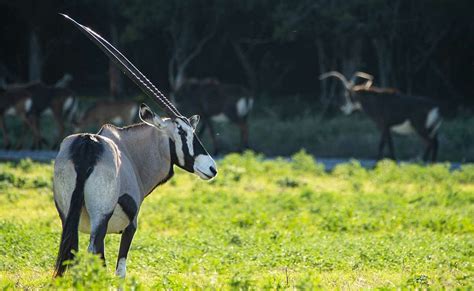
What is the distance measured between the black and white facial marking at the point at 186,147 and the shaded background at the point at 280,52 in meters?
16.8

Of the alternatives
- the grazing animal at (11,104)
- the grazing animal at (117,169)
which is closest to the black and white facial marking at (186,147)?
the grazing animal at (117,169)

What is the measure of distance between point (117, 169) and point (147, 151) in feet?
2.82

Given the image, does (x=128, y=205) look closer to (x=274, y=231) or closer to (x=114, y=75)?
(x=274, y=231)

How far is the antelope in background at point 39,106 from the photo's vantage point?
24.9 m

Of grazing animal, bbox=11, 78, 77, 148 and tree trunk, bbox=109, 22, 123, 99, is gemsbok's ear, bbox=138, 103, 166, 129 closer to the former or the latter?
grazing animal, bbox=11, 78, 77, 148

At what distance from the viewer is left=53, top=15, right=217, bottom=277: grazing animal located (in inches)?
278

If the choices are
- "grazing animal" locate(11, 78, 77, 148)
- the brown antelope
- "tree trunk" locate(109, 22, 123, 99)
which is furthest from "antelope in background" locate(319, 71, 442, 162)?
"tree trunk" locate(109, 22, 123, 99)

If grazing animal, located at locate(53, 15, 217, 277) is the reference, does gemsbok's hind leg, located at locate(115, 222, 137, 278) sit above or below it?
below

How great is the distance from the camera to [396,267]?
9.12 metres

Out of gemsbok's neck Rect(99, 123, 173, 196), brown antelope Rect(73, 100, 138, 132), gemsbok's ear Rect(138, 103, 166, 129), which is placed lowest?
gemsbok's neck Rect(99, 123, 173, 196)

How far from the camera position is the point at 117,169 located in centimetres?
737

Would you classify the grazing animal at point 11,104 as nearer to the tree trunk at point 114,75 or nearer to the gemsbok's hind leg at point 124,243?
the tree trunk at point 114,75

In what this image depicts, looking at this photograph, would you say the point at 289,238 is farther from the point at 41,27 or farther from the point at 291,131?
Answer: the point at 41,27

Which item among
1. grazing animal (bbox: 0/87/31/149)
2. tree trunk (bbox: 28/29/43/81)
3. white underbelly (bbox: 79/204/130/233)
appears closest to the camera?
white underbelly (bbox: 79/204/130/233)
